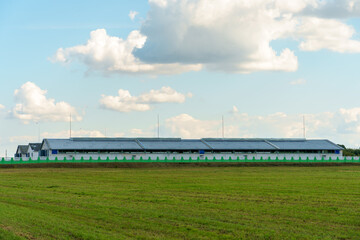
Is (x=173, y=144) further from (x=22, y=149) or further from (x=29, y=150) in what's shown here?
(x=22, y=149)

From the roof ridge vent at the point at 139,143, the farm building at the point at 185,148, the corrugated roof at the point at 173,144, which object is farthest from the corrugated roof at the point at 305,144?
the roof ridge vent at the point at 139,143

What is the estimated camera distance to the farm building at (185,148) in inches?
3858

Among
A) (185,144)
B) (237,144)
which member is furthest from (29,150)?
(237,144)

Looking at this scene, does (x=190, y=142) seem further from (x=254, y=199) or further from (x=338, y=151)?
(x=254, y=199)

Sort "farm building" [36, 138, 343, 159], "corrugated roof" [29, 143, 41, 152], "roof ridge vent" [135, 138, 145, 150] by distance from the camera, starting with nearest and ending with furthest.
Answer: "farm building" [36, 138, 343, 159]
"roof ridge vent" [135, 138, 145, 150]
"corrugated roof" [29, 143, 41, 152]

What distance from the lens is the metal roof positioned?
99750 millimetres

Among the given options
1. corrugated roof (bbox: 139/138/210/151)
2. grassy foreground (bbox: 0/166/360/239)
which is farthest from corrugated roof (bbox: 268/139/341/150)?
grassy foreground (bbox: 0/166/360/239)

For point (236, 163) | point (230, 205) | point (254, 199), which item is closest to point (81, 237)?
point (230, 205)

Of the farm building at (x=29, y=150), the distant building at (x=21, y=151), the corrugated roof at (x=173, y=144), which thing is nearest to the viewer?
the corrugated roof at (x=173, y=144)

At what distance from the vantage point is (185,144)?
4220 inches

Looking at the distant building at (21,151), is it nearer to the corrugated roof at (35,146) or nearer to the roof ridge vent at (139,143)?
the corrugated roof at (35,146)

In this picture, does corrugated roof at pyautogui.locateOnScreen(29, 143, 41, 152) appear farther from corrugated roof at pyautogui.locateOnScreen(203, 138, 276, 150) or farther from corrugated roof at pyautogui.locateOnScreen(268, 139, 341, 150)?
corrugated roof at pyautogui.locateOnScreen(268, 139, 341, 150)

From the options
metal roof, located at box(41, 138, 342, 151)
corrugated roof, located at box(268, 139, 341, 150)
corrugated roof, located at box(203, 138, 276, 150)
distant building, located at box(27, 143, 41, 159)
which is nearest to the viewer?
metal roof, located at box(41, 138, 342, 151)

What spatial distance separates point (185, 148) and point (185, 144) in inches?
119
